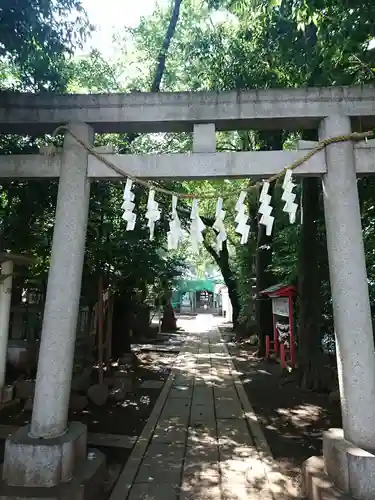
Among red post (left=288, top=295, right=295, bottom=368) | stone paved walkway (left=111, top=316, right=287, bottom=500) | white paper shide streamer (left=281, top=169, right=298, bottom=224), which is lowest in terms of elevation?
stone paved walkway (left=111, top=316, right=287, bottom=500)

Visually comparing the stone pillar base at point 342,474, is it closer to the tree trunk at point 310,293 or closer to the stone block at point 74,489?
the stone block at point 74,489

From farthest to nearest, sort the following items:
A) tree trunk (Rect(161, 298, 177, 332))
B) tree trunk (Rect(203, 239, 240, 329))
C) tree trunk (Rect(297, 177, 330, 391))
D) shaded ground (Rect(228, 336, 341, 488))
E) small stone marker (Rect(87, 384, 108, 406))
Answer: tree trunk (Rect(161, 298, 177, 332)), tree trunk (Rect(203, 239, 240, 329)), tree trunk (Rect(297, 177, 330, 391)), small stone marker (Rect(87, 384, 108, 406)), shaded ground (Rect(228, 336, 341, 488))

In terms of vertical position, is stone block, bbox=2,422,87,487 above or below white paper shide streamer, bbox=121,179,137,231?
below

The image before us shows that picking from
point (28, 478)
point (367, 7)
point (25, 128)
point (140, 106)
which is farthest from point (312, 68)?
point (28, 478)

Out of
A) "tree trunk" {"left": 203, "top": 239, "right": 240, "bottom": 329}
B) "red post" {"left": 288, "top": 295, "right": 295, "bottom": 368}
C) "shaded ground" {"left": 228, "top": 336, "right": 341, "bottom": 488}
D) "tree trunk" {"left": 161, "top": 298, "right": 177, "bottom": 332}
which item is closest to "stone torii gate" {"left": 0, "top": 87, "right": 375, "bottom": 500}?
"shaded ground" {"left": 228, "top": 336, "right": 341, "bottom": 488}

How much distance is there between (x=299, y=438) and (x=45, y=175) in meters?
5.08

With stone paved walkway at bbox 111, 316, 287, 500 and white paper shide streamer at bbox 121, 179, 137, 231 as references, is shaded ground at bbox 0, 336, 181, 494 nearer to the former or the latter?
stone paved walkway at bbox 111, 316, 287, 500

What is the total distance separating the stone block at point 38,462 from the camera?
11.7ft

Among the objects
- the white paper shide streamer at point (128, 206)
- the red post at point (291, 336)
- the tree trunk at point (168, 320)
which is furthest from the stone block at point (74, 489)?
the tree trunk at point (168, 320)

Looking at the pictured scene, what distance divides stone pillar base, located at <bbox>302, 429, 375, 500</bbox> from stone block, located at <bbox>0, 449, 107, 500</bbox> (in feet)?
7.02

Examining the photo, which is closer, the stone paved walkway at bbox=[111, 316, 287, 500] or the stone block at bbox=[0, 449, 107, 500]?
the stone block at bbox=[0, 449, 107, 500]

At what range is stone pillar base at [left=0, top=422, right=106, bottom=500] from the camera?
345 cm

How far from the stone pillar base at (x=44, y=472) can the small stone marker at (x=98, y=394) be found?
11.4ft

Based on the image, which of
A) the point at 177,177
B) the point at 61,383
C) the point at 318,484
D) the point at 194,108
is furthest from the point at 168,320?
the point at 318,484
